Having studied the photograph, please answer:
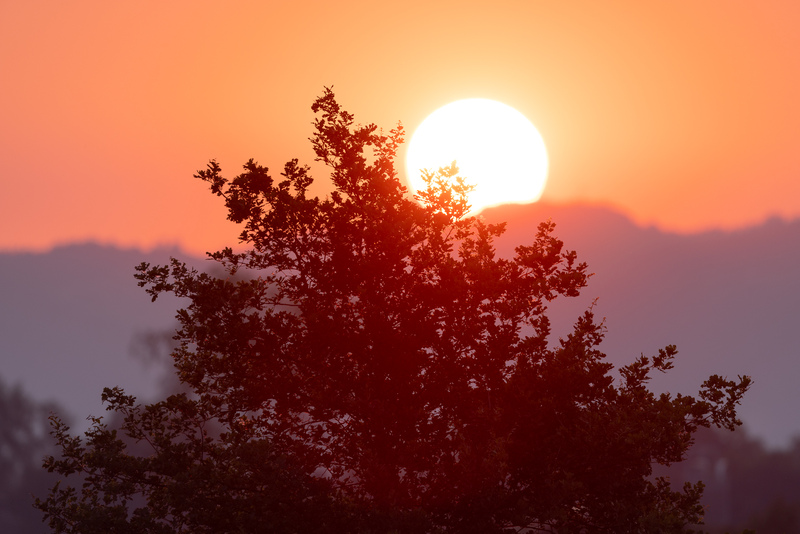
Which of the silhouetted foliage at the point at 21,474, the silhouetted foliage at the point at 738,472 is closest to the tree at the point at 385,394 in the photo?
the silhouetted foliage at the point at 738,472

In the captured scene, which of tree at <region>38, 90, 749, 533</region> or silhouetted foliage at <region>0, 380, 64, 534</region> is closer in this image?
tree at <region>38, 90, 749, 533</region>

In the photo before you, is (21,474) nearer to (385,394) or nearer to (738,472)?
Answer: (738,472)

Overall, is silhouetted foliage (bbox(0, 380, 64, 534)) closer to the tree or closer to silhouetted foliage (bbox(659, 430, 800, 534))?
silhouetted foliage (bbox(659, 430, 800, 534))

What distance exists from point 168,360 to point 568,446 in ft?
346

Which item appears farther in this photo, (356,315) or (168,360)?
(168,360)

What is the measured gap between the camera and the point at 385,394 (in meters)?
20.3

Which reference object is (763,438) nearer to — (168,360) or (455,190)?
(168,360)

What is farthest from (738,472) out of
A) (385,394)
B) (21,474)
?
(385,394)

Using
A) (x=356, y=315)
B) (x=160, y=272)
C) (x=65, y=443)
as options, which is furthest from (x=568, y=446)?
(x=65, y=443)

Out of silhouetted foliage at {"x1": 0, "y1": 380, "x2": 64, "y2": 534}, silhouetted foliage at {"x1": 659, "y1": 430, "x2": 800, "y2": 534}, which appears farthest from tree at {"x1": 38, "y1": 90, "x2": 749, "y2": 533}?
silhouetted foliage at {"x1": 0, "y1": 380, "x2": 64, "y2": 534}

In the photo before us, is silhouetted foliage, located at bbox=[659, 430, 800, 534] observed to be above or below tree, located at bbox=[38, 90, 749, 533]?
above

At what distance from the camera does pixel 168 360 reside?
118 metres

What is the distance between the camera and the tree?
19.2m

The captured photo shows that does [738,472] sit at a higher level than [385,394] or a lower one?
higher
